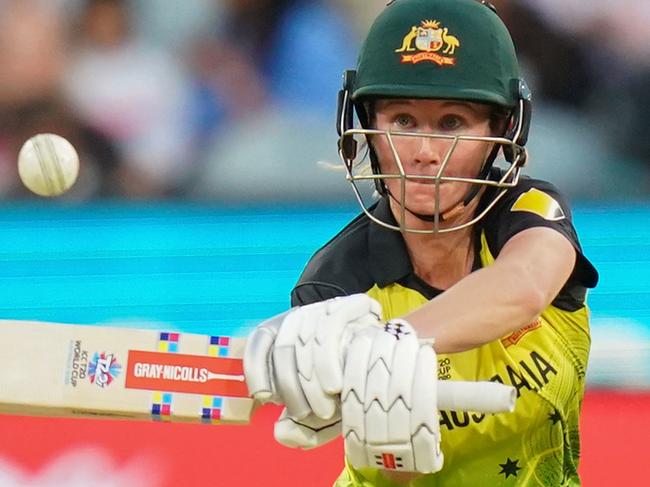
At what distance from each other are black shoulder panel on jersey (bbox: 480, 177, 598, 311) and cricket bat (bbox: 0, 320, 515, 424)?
68 centimetres

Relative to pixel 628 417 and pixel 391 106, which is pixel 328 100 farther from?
pixel 391 106

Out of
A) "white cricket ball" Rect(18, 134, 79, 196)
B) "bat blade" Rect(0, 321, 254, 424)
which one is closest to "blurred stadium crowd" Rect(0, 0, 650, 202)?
"white cricket ball" Rect(18, 134, 79, 196)

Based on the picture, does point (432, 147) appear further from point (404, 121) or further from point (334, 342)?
point (334, 342)

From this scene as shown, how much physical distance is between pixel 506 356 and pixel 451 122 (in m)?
0.47

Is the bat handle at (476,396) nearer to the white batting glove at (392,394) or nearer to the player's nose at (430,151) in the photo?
the white batting glove at (392,394)

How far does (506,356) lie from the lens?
2689mm

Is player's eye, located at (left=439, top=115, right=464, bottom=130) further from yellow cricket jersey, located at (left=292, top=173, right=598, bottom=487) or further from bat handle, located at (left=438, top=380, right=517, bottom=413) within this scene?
bat handle, located at (left=438, top=380, right=517, bottom=413)

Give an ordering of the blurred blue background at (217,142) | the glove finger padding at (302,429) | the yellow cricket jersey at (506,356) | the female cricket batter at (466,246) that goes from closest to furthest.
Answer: the glove finger padding at (302,429)
the female cricket batter at (466,246)
the yellow cricket jersey at (506,356)
the blurred blue background at (217,142)

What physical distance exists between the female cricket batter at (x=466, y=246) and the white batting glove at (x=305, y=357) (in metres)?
0.23

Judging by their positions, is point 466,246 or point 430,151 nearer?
point 430,151

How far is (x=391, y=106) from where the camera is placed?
2.67m

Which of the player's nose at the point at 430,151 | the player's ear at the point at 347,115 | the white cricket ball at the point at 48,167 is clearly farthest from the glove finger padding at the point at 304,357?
the white cricket ball at the point at 48,167

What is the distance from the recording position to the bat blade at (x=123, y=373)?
223 centimetres

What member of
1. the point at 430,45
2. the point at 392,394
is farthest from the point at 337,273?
the point at 392,394
